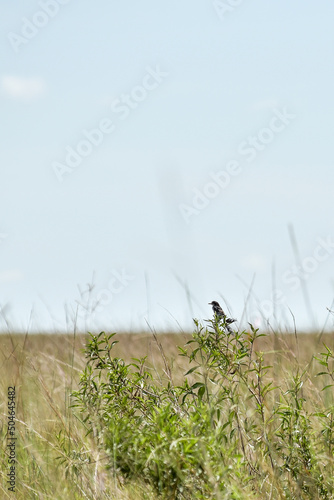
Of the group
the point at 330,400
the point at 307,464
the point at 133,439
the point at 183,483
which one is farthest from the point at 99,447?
the point at 330,400

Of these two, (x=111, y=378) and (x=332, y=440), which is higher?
(x=111, y=378)

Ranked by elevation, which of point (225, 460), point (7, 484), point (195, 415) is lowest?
point (7, 484)

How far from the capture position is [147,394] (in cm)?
325

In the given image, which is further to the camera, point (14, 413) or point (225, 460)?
point (14, 413)

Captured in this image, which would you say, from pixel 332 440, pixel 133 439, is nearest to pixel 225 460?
pixel 133 439

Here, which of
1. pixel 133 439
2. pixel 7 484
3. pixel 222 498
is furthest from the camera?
pixel 7 484

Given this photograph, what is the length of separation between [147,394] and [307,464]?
0.86 metres

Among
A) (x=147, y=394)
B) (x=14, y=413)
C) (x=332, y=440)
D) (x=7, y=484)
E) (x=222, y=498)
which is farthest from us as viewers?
(x=14, y=413)

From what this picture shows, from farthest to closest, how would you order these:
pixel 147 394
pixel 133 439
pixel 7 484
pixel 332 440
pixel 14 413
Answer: pixel 14 413, pixel 7 484, pixel 147 394, pixel 332 440, pixel 133 439

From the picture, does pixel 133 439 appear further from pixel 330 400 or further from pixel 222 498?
pixel 330 400

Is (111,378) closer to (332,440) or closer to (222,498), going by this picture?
(222,498)

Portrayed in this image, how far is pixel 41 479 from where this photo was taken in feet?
12.7

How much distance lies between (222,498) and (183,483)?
20cm

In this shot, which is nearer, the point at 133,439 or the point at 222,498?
the point at 222,498
